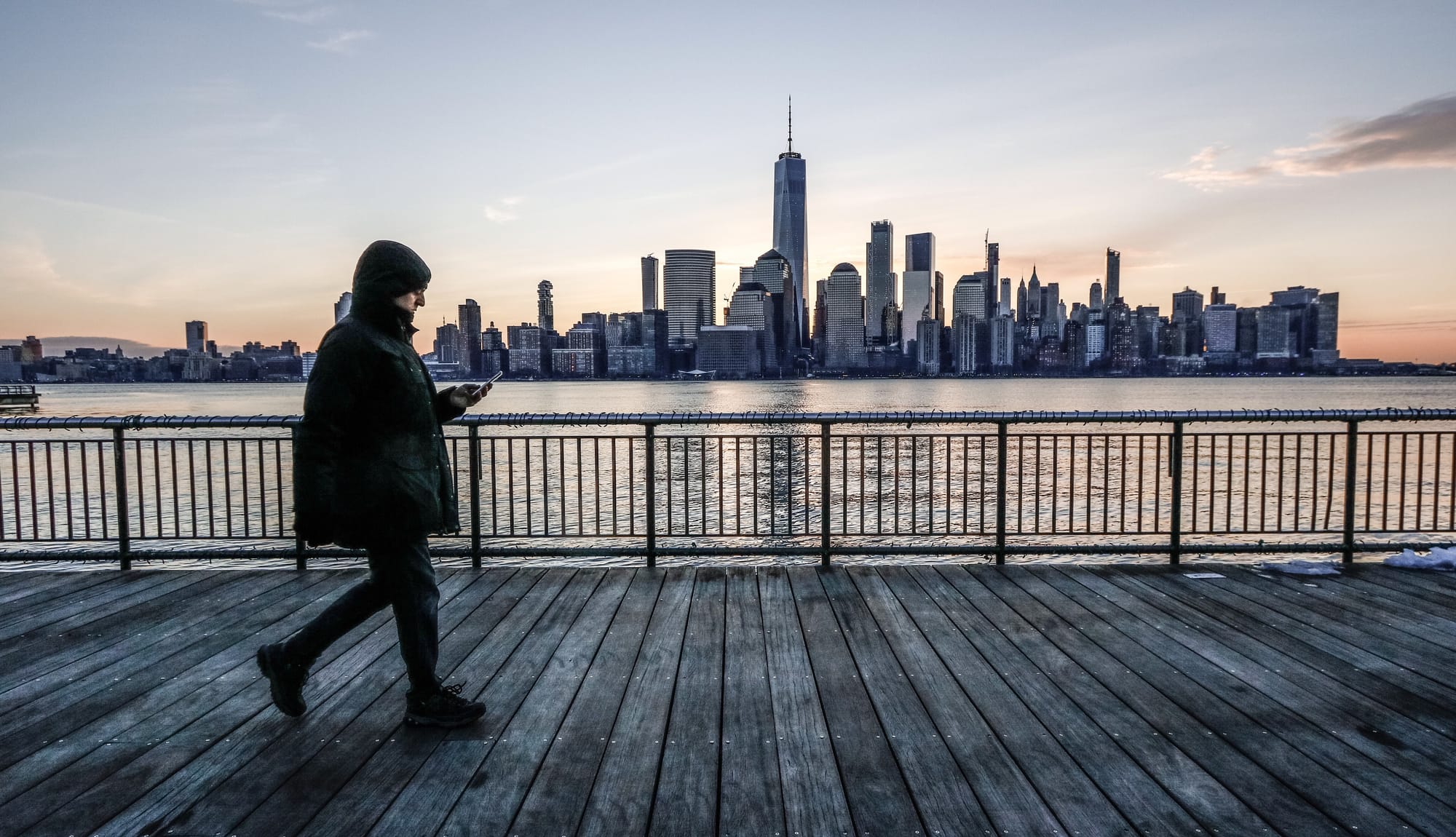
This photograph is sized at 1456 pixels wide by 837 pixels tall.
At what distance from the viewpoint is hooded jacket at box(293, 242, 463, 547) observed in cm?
Answer: 260

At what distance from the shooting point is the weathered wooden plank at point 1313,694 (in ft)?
8.52

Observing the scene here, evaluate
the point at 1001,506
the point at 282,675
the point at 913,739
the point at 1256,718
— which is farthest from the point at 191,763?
the point at 1001,506

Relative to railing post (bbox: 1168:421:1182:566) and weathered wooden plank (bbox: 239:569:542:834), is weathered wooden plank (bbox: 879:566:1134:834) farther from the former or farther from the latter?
weathered wooden plank (bbox: 239:569:542:834)

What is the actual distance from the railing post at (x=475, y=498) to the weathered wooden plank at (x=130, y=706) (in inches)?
57.3

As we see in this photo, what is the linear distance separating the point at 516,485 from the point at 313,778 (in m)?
24.9

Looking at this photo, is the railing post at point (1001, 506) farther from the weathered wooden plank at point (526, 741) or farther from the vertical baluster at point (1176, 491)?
the weathered wooden plank at point (526, 741)

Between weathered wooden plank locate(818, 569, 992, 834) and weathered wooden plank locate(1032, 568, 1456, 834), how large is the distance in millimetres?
1186

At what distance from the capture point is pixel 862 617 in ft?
14.5

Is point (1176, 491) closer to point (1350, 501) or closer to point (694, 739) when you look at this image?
point (1350, 501)

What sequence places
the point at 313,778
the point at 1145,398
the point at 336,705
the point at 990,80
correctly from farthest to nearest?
the point at 1145,398
the point at 990,80
the point at 336,705
the point at 313,778

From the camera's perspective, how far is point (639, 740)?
2.84m

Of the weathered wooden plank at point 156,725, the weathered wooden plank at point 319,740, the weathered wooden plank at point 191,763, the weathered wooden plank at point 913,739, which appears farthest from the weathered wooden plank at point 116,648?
the weathered wooden plank at point 913,739

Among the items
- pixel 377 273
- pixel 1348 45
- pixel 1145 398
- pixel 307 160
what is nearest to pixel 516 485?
pixel 377 273

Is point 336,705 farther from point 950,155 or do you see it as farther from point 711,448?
point 950,155
